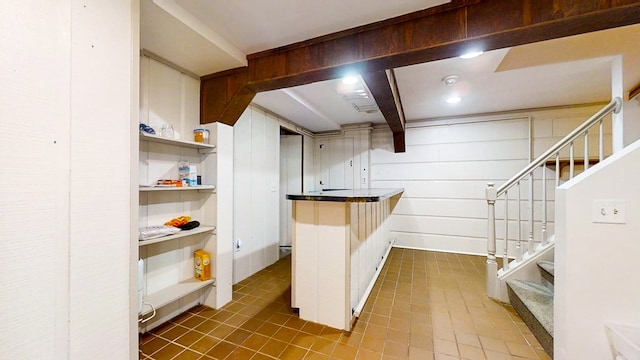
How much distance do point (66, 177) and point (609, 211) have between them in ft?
8.48

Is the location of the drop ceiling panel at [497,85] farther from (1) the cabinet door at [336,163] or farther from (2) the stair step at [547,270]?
(2) the stair step at [547,270]

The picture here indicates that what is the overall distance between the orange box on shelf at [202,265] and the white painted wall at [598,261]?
8.35 feet

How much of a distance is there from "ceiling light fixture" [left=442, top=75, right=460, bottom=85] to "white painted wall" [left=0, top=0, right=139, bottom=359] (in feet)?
8.68

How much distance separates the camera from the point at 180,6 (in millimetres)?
1402

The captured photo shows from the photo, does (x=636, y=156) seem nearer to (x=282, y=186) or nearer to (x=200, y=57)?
(x=200, y=57)

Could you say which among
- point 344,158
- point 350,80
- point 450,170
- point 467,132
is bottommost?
point 450,170

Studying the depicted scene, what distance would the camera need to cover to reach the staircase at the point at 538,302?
159 cm

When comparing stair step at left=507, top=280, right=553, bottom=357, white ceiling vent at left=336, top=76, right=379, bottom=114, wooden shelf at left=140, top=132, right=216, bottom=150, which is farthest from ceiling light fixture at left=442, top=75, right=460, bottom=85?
wooden shelf at left=140, top=132, right=216, bottom=150

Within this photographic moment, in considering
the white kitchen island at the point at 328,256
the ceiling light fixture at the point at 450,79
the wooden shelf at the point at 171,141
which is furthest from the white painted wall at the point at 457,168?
the wooden shelf at the point at 171,141

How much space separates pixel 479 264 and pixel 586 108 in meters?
2.67

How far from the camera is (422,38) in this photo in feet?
4.69

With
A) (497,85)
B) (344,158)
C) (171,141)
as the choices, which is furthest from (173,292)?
(497,85)

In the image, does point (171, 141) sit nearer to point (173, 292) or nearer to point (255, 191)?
point (173, 292)

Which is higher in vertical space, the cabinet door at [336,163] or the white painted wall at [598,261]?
the cabinet door at [336,163]
